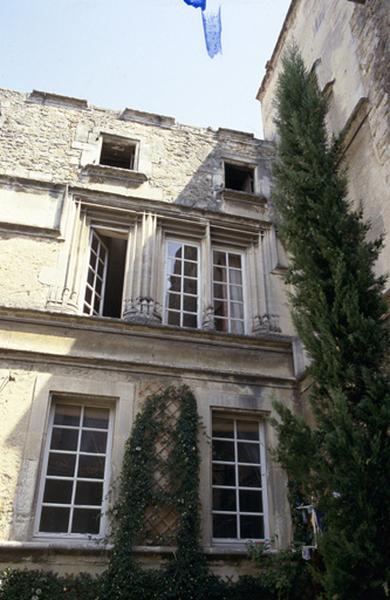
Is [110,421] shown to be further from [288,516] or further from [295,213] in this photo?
[295,213]

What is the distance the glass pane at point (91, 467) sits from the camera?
239 inches

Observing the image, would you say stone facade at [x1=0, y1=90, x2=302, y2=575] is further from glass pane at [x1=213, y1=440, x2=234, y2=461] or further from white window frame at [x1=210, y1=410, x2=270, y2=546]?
glass pane at [x1=213, y1=440, x2=234, y2=461]

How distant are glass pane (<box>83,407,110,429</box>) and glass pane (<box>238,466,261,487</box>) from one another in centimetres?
172

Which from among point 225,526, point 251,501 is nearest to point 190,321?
point 251,501

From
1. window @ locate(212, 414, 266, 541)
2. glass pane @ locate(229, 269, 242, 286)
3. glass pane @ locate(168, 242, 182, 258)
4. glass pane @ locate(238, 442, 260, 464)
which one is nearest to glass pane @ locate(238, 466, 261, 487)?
window @ locate(212, 414, 266, 541)

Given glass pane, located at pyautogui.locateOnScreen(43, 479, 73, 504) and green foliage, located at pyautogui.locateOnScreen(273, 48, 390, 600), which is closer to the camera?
Result: green foliage, located at pyautogui.locateOnScreen(273, 48, 390, 600)

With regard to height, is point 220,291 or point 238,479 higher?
point 220,291

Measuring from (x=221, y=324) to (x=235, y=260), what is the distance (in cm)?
124

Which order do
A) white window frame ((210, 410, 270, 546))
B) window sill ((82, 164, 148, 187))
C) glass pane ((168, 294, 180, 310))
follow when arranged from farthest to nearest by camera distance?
window sill ((82, 164, 148, 187))
glass pane ((168, 294, 180, 310))
white window frame ((210, 410, 270, 546))

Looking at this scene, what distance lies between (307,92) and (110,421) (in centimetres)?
479

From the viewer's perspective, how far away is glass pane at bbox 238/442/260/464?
21.9 feet

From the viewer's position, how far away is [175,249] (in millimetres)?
8320

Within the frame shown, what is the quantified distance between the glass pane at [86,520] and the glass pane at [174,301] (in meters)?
2.97

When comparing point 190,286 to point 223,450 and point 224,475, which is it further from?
point 224,475
